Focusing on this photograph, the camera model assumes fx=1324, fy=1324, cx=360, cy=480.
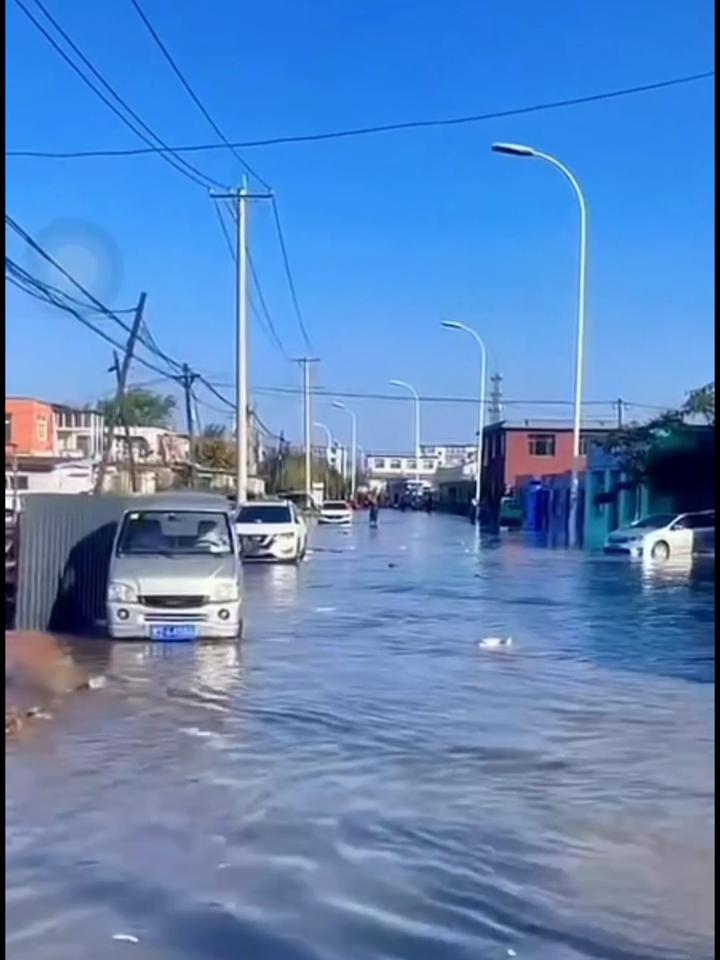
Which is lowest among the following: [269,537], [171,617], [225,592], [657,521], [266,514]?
[171,617]

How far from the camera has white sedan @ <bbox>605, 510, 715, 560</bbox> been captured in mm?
36469

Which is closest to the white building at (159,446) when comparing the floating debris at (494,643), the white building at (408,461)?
the floating debris at (494,643)

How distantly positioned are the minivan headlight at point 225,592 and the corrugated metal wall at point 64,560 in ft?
6.77

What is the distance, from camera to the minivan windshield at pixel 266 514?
32469 millimetres

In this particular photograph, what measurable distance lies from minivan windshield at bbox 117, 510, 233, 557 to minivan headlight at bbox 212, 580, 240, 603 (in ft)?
2.64

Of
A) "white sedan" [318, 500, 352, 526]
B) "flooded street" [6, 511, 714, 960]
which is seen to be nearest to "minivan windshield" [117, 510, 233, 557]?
"flooded street" [6, 511, 714, 960]

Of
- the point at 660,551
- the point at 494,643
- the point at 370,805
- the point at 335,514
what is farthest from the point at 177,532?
the point at 335,514

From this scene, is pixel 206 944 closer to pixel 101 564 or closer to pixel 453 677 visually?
pixel 453 677

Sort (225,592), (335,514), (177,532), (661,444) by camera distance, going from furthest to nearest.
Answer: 1. (335,514)
2. (661,444)
3. (177,532)
4. (225,592)

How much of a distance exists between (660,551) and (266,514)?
11.2 metres

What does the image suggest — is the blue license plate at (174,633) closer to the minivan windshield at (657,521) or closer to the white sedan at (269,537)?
the white sedan at (269,537)

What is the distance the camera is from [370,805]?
7.98 meters

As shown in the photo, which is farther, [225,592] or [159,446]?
[159,446]

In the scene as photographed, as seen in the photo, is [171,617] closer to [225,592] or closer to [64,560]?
[225,592]
